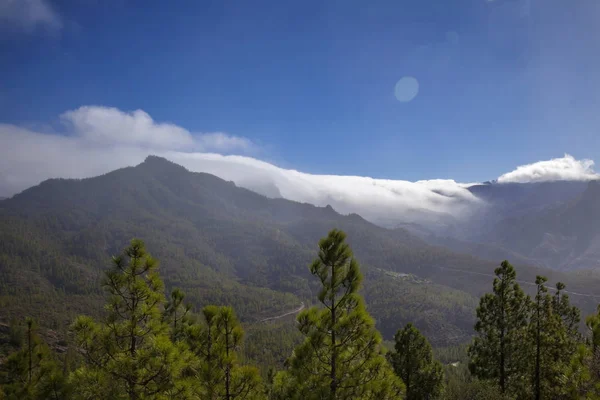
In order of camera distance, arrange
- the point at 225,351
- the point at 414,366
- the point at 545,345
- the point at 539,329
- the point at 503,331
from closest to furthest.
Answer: the point at 225,351
the point at 545,345
the point at 539,329
the point at 503,331
the point at 414,366

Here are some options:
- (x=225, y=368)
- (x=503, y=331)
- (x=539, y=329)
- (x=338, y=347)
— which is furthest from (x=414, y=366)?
(x=225, y=368)

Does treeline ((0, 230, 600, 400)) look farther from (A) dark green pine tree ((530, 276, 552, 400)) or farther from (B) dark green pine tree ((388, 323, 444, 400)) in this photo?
(B) dark green pine tree ((388, 323, 444, 400))

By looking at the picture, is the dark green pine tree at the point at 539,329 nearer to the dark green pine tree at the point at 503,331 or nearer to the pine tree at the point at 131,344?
the dark green pine tree at the point at 503,331

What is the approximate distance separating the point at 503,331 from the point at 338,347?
19.4 m

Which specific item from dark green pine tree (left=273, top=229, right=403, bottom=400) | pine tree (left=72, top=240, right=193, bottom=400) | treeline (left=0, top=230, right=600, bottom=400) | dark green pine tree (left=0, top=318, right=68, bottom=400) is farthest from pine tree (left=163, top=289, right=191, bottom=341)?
dark green pine tree (left=273, top=229, right=403, bottom=400)

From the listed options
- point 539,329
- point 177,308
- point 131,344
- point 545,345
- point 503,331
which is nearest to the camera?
point 131,344

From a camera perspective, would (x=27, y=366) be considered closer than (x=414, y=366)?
Yes

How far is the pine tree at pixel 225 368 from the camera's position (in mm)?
12203

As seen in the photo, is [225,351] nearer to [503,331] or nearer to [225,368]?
[225,368]

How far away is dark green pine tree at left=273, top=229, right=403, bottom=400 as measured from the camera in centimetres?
1268

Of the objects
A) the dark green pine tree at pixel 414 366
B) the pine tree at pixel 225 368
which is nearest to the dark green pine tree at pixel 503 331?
the dark green pine tree at pixel 414 366

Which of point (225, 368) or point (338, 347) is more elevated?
point (338, 347)

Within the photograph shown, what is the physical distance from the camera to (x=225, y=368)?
12414mm

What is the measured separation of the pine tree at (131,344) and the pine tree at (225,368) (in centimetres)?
94
